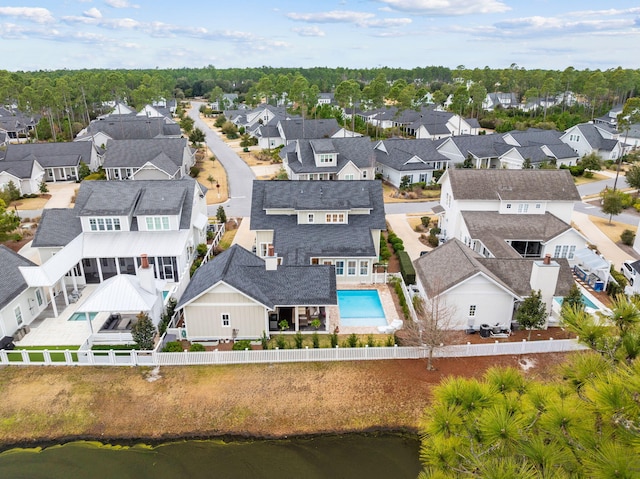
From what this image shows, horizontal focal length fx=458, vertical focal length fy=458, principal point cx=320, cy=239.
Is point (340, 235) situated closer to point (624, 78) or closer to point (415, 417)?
point (415, 417)

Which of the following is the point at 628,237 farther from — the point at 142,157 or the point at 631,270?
the point at 142,157

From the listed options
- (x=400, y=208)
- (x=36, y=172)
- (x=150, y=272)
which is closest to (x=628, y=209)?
(x=400, y=208)

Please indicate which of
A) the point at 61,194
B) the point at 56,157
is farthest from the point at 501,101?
the point at 61,194

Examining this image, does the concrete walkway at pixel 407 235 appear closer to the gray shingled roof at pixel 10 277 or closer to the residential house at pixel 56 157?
the gray shingled roof at pixel 10 277

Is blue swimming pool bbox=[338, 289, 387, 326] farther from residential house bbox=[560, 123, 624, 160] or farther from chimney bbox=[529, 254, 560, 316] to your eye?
residential house bbox=[560, 123, 624, 160]

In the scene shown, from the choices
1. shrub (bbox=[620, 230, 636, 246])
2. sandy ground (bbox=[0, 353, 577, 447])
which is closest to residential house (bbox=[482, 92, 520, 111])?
shrub (bbox=[620, 230, 636, 246])

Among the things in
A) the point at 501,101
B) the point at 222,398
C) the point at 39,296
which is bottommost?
the point at 222,398
